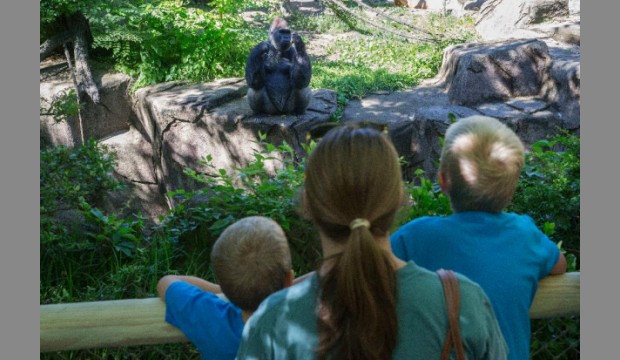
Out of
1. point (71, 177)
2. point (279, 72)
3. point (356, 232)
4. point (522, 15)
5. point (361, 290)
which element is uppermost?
point (356, 232)

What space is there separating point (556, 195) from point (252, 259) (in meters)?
1.71

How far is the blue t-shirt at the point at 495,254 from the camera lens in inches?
71.7

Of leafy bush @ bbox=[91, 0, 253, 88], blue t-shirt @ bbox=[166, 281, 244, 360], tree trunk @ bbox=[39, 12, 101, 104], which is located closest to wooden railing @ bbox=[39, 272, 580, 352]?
blue t-shirt @ bbox=[166, 281, 244, 360]

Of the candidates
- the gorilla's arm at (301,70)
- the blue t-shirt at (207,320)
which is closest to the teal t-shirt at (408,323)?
the blue t-shirt at (207,320)

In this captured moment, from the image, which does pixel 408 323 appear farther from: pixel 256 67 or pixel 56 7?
pixel 56 7

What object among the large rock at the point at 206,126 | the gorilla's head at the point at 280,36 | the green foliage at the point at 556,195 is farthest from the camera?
the large rock at the point at 206,126

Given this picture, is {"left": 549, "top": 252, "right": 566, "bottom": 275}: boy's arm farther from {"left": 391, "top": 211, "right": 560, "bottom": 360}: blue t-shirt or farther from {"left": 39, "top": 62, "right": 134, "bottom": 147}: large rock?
{"left": 39, "top": 62, "right": 134, "bottom": 147}: large rock

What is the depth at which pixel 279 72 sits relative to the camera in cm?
785

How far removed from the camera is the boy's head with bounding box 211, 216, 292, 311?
174 centimetres

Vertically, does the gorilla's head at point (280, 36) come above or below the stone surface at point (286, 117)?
above

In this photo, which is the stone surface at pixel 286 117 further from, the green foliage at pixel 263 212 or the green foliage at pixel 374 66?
the green foliage at pixel 263 212

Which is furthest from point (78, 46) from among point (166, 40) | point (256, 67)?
point (256, 67)

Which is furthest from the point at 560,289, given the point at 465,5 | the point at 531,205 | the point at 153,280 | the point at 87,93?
the point at 465,5

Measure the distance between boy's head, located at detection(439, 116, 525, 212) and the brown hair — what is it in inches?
18.4
